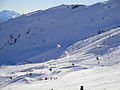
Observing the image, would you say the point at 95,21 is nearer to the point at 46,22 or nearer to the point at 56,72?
the point at 46,22

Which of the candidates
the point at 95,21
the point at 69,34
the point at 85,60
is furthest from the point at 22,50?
the point at 85,60

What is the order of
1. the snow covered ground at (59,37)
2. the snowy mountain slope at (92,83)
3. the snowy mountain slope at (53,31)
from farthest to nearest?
the snowy mountain slope at (53,31), the snow covered ground at (59,37), the snowy mountain slope at (92,83)

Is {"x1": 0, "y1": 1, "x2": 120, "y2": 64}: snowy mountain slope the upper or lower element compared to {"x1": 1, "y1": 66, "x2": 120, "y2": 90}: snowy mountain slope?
upper

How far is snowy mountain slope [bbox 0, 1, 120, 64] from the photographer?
155 feet

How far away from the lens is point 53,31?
182 feet

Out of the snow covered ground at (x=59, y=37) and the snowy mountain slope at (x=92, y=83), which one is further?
the snow covered ground at (x=59, y=37)

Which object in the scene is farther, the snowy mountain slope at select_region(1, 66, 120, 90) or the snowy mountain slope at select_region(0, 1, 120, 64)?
the snowy mountain slope at select_region(0, 1, 120, 64)

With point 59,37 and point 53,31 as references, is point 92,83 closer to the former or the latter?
point 59,37

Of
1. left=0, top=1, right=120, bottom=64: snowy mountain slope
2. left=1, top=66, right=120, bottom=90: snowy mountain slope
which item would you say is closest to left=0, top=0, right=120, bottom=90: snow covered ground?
left=0, top=1, right=120, bottom=64: snowy mountain slope

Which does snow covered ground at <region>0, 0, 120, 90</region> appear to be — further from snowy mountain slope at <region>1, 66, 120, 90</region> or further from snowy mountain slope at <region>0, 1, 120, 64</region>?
snowy mountain slope at <region>1, 66, 120, 90</region>

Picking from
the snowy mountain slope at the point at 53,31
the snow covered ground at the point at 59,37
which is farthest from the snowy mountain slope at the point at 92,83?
the snowy mountain slope at the point at 53,31

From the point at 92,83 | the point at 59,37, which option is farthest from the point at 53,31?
the point at 92,83

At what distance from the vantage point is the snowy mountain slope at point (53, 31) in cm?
4725

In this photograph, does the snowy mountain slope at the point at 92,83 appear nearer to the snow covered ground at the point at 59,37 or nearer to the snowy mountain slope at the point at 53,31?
the snow covered ground at the point at 59,37
